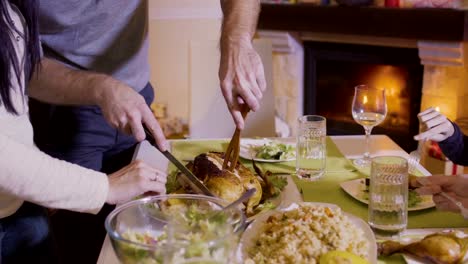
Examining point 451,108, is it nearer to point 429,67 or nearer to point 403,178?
point 429,67

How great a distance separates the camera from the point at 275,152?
1773 millimetres

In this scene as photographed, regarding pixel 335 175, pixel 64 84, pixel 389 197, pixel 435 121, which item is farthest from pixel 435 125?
pixel 64 84

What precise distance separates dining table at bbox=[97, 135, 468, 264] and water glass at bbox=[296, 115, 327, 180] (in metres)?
0.03

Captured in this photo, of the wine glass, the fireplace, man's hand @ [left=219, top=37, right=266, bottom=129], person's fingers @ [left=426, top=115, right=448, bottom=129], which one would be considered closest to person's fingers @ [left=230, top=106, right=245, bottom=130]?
man's hand @ [left=219, top=37, right=266, bottom=129]

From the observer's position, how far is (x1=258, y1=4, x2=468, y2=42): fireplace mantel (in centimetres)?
301

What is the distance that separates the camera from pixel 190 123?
8.88 feet

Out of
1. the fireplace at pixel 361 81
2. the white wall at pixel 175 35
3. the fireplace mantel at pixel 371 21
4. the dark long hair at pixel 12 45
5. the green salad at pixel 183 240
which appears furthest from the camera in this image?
the white wall at pixel 175 35

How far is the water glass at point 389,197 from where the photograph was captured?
4.05 ft

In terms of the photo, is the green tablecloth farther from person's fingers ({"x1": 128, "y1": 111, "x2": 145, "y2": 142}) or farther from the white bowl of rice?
person's fingers ({"x1": 128, "y1": 111, "x2": 145, "y2": 142})

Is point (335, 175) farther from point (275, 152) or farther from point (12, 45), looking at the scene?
point (12, 45)

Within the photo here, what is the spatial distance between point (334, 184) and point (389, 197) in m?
0.32

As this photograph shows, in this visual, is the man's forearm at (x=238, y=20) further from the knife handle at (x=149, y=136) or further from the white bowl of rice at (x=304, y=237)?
the white bowl of rice at (x=304, y=237)

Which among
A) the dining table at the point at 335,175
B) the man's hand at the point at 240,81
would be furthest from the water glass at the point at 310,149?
the man's hand at the point at 240,81

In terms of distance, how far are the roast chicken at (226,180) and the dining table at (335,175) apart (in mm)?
99
